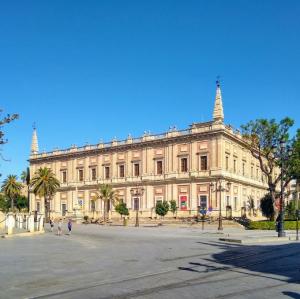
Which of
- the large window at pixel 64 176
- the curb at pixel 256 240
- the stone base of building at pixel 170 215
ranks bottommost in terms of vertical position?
the stone base of building at pixel 170 215

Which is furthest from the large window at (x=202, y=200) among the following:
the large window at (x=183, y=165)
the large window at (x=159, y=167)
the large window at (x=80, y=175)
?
the large window at (x=80, y=175)

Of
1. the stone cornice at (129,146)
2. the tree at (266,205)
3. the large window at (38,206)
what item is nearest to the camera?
the stone cornice at (129,146)

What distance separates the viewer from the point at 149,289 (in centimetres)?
1119

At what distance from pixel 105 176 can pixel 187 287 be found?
60623 mm

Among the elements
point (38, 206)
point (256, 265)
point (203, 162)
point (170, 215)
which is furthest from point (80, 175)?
point (256, 265)

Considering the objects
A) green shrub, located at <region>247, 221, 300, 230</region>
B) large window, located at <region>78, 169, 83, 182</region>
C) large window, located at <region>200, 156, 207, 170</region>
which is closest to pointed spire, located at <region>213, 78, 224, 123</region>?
large window, located at <region>200, 156, 207, 170</region>

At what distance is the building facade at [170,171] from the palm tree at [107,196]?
1.12m

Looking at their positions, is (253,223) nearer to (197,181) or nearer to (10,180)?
(197,181)

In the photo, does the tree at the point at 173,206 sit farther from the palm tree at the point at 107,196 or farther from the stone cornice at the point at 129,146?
the palm tree at the point at 107,196

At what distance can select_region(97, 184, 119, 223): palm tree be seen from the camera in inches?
2584

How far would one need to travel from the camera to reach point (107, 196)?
6594 centimetres

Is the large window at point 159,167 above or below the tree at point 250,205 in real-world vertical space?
above

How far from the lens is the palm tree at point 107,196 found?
6562 cm

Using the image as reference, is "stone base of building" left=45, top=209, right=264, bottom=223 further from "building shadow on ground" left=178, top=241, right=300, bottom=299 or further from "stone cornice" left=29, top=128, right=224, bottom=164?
"building shadow on ground" left=178, top=241, right=300, bottom=299
